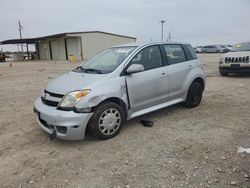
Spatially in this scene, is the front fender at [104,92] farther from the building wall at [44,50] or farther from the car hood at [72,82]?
the building wall at [44,50]

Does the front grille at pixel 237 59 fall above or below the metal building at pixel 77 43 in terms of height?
below

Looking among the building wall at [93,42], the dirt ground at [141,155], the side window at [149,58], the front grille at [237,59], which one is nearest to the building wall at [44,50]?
the building wall at [93,42]

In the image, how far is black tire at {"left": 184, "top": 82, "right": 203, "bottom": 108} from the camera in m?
5.21

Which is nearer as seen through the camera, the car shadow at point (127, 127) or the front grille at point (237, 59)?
the car shadow at point (127, 127)

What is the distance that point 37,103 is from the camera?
3984mm

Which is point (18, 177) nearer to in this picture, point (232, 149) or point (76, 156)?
point (76, 156)

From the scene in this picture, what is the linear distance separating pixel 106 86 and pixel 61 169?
1.41 m

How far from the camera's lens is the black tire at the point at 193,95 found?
5208 mm

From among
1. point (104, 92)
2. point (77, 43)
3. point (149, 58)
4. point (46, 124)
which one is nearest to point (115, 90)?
point (104, 92)

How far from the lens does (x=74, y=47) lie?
3045cm

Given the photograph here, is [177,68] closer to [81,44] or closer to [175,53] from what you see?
[175,53]

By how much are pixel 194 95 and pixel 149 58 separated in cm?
163

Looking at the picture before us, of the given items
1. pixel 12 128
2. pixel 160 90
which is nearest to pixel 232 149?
pixel 160 90

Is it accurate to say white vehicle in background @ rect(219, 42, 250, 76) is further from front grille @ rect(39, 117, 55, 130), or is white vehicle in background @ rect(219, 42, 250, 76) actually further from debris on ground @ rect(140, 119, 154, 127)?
front grille @ rect(39, 117, 55, 130)
